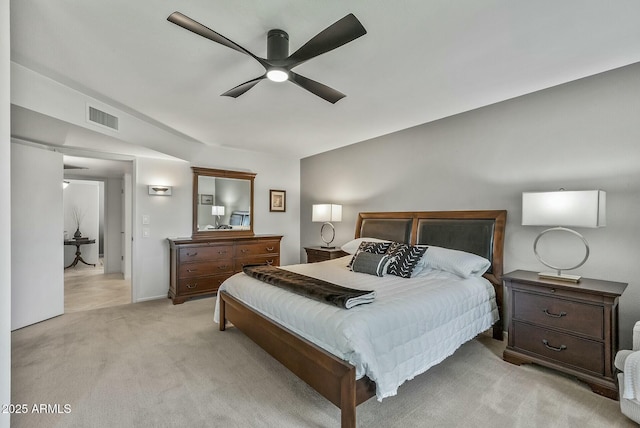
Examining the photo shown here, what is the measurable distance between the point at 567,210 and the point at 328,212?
3149mm

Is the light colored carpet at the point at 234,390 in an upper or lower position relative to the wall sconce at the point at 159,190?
lower

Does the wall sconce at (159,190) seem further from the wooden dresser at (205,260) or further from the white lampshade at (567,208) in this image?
the white lampshade at (567,208)

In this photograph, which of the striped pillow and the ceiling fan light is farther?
the striped pillow

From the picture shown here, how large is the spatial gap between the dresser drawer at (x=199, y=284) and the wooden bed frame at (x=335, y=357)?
1.37m

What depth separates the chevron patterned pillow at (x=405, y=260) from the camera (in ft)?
10.1

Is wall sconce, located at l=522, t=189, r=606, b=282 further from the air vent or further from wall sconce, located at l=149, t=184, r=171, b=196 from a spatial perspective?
wall sconce, located at l=149, t=184, r=171, b=196

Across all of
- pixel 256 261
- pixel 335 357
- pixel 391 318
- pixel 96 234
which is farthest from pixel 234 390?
pixel 96 234

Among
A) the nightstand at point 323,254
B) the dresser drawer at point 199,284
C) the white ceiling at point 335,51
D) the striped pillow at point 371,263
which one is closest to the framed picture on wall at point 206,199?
the dresser drawer at point 199,284

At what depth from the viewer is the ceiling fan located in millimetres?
1609

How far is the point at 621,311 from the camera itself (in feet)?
8.34

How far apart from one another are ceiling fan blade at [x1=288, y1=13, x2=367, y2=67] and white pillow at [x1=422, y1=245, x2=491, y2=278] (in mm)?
2349

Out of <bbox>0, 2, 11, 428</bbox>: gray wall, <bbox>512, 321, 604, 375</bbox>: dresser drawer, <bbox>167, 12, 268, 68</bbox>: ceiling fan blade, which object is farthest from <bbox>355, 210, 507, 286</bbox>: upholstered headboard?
<bbox>0, 2, 11, 428</bbox>: gray wall

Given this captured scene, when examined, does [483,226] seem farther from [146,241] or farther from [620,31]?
[146,241]

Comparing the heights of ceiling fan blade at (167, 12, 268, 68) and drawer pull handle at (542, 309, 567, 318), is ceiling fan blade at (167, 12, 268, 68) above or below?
above
